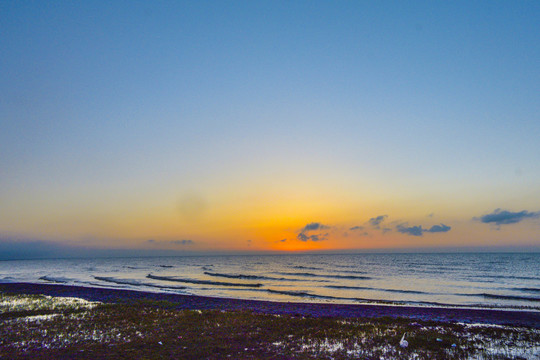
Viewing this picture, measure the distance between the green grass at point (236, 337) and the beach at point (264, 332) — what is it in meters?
0.05

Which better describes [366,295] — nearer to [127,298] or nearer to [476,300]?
[476,300]

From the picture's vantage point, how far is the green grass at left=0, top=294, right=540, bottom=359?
44.2ft

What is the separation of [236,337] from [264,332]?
6.35ft

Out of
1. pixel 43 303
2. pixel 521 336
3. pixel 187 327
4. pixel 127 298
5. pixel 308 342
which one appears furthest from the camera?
pixel 127 298

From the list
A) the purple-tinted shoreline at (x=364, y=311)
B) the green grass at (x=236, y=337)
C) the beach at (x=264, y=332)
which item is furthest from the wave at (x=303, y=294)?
the green grass at (x=236, y=337)

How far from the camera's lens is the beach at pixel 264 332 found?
13.7 metres

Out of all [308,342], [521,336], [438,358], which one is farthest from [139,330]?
[521,336]

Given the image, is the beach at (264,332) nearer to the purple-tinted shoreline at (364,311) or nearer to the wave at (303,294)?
the purple-tinted shoreline at (364,311)

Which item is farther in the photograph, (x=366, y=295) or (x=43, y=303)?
(x=366, y=295)

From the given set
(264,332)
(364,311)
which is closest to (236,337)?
(264,332)

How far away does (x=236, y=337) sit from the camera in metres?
16.2

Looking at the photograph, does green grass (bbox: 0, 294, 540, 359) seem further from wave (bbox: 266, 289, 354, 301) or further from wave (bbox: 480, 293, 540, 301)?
wave (bbox: 480, 293, 540, 301)

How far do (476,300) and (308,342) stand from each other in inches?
1110

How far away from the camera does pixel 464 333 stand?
58.0ft
